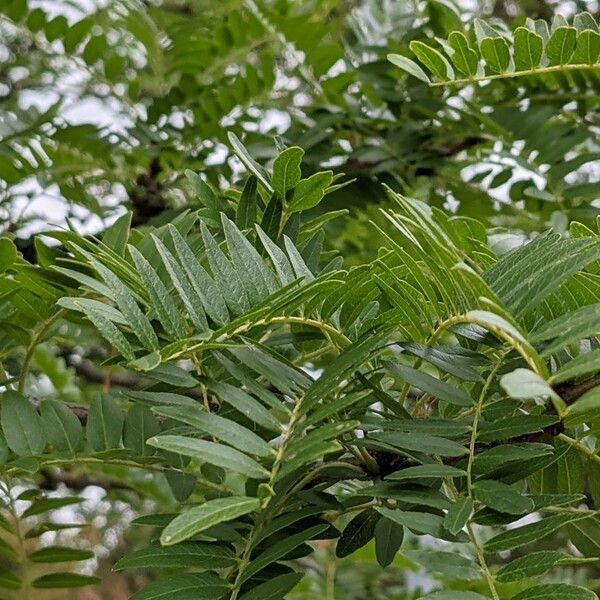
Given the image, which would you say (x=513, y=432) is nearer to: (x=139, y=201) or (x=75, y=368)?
(x=139, y=201)

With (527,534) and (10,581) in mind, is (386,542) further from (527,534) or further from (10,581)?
(10,581)

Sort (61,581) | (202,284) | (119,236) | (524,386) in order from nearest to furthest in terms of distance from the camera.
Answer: (524,386) < (202,284) < (119,236) < (61,581)

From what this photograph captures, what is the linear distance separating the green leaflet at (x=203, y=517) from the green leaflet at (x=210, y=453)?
0.7 inches

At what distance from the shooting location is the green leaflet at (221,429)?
0.99 feet

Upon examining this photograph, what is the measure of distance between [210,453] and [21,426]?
19 cm

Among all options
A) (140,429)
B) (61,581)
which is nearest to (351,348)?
(140,429)

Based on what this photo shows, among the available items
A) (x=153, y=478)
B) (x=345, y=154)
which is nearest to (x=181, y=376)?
(x=345, y=154)

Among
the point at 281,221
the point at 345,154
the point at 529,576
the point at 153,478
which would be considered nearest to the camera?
the point at 529,576

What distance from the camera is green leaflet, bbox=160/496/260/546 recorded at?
0.80 feet

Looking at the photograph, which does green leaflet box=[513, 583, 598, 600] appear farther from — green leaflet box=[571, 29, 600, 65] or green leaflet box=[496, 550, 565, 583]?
green leaflet box=[571, 29, 600, 65]

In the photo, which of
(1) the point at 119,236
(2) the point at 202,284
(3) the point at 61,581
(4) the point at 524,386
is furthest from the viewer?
(3) the point at 61,581

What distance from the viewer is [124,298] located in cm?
33

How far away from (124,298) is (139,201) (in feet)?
1.75

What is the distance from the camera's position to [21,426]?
0.44 metres
